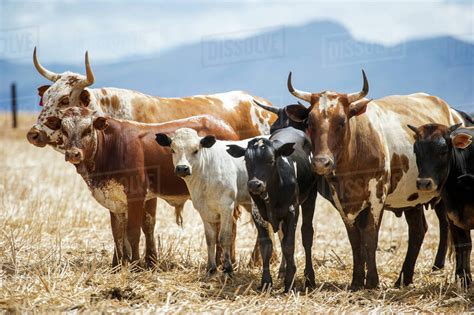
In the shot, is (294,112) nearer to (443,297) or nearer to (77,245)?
(443,297)

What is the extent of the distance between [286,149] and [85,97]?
3093 mm

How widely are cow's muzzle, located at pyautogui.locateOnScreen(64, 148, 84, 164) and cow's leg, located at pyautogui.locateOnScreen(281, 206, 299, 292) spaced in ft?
7.79

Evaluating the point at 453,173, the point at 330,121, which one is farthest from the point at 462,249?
the point at 330,121

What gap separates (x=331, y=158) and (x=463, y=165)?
1636 mm

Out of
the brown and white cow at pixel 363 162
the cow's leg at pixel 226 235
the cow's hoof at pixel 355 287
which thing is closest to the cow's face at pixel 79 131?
the cow's leg at pixel 226 235

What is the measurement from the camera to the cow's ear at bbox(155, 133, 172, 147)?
291 inches

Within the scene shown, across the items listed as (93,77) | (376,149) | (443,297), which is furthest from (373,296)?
(93,77)

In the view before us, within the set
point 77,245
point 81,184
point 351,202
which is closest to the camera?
point 351,202

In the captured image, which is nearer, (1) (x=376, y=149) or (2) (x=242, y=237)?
(1) (x=376, y=149)

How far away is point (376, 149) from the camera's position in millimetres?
7352

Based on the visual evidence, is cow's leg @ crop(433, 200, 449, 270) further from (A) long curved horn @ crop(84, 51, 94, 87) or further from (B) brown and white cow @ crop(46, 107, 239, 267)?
(A) long curved horn @ crop(84, 51, 94, 87)

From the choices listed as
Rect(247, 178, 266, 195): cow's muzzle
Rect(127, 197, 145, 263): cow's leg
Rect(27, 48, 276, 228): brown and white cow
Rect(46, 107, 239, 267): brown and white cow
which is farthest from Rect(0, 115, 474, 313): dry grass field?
Rect(27, 48, 276, 228): brown and white cow

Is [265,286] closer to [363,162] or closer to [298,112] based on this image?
[363,162]

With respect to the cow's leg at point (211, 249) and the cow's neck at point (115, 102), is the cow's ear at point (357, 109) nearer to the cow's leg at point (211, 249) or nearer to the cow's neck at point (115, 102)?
the cow's leg at point (211, 249)
